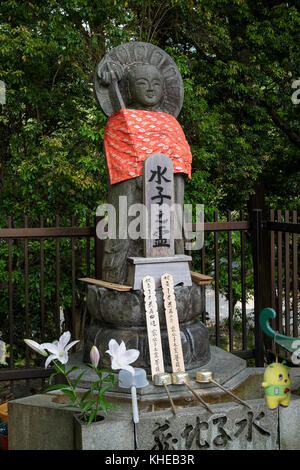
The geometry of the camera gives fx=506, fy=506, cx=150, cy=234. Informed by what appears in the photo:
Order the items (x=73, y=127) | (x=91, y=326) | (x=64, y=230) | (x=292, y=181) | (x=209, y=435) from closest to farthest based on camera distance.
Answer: (x=209, y=435), (x=91, y=326), (x=64, y=230), (x=73, y=127), (x=292, y=181)

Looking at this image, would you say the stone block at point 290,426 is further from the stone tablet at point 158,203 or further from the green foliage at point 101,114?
the green foliage at point 101,114

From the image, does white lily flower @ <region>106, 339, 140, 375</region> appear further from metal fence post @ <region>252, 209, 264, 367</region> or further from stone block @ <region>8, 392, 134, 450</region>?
metal fence post @ <region>252, 209, 264, 367</region>

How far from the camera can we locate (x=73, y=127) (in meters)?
8.48

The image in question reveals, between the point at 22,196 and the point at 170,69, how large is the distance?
3.97 meters

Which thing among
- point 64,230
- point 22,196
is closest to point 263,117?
point 22,196

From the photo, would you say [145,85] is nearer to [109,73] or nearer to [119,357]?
[109,73]

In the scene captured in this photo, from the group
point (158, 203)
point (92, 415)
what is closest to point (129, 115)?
point (158, 203)

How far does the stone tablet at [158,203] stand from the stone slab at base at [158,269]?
7cm

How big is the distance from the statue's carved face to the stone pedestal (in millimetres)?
1682

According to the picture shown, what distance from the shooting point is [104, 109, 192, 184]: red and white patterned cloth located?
4336 millimetres

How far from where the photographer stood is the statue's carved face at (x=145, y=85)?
4.48m

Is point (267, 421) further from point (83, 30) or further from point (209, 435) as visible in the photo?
point (83, 30)

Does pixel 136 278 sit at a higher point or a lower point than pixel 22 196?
lower

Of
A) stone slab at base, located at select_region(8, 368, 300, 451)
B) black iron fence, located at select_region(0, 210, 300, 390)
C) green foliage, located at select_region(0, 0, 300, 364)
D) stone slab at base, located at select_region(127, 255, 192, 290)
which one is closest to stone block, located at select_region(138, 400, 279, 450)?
stone slab at base, located at select_region(8, 368, 300, 451)
